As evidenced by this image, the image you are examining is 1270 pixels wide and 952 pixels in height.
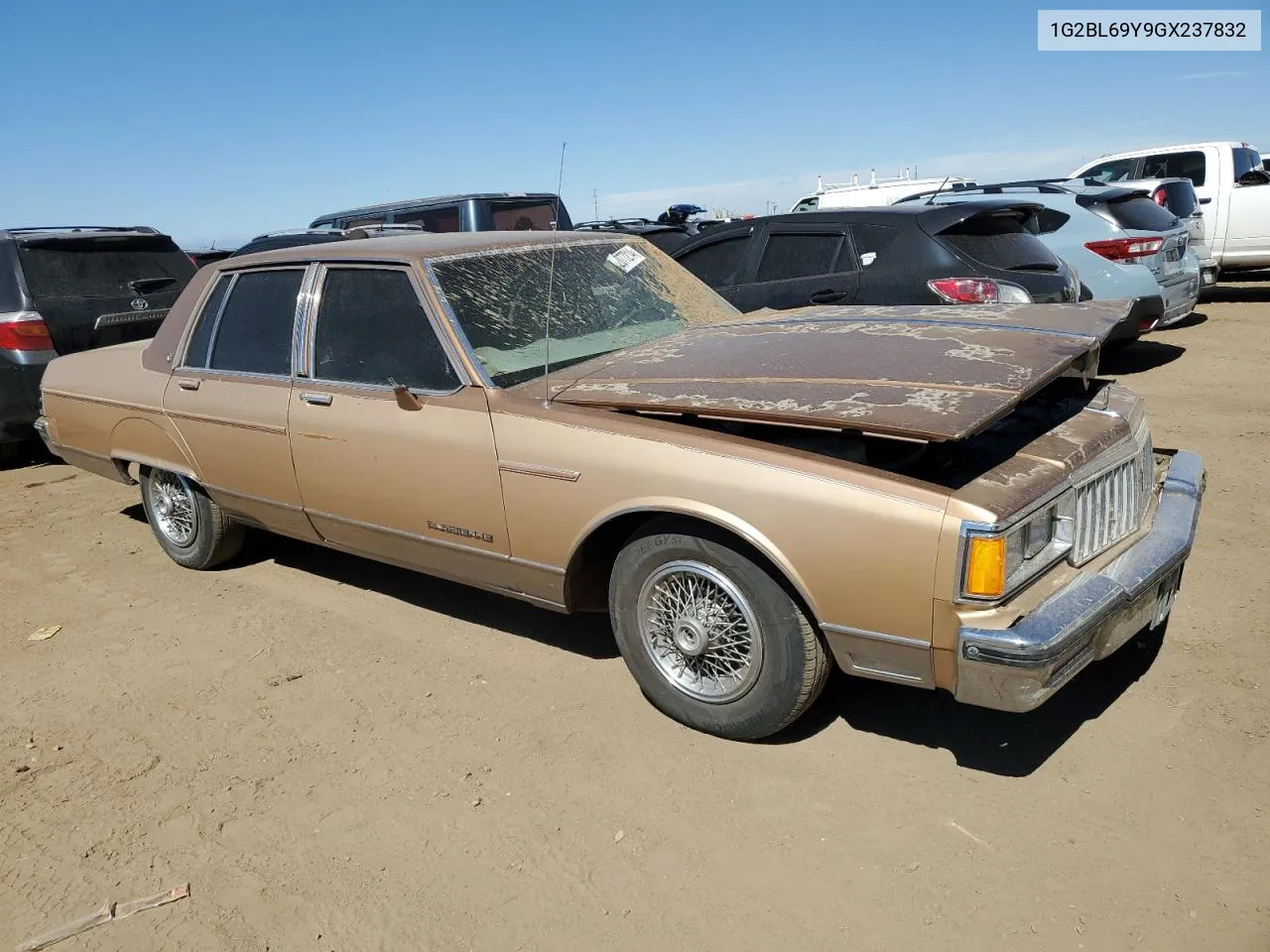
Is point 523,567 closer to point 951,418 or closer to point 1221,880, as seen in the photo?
point 951,418

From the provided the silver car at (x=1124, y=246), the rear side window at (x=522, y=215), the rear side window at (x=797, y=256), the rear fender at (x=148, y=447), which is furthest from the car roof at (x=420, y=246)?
the rear side window at (x=522, y=215)

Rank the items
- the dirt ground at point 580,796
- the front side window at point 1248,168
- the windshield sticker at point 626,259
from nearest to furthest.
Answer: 1. the dirt ground at point 580,796
2. the windshield sticker at point 626,259
3. the front side window at point 1248,168

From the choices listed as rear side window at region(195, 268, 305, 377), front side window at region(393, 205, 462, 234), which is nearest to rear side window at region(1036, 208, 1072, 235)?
front side window at region(393, 205, 462, 234)

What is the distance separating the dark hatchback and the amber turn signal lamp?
394 cm

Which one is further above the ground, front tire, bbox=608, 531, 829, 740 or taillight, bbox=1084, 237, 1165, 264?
taillight, bbox=1084, 237, 1165, 264

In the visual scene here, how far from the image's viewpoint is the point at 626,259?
4398mm

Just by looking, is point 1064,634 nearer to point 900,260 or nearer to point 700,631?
point 700,631

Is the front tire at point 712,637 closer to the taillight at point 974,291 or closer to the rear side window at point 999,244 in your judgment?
the taillight at point 974,291

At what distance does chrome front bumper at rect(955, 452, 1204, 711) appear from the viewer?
2.48m

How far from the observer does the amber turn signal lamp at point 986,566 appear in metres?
2.47

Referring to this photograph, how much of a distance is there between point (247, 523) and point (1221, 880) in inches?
162

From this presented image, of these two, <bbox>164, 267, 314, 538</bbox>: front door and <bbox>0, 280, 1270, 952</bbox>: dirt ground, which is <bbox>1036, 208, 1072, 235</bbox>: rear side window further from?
<bbox>164, 267, 314, 538</bbox>: front door

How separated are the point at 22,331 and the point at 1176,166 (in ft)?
42.5

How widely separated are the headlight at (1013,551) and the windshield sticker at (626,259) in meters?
2.27
